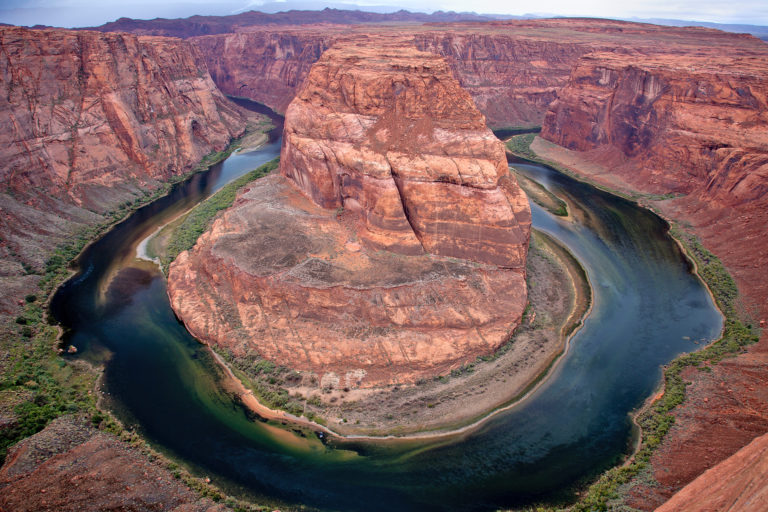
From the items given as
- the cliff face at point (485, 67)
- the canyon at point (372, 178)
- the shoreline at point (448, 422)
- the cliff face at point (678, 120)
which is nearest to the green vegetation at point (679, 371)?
the canyon at point (372, 178)

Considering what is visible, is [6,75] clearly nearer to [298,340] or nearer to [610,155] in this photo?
[298,340]

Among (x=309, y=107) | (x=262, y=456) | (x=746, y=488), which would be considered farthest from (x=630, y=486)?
(x=309, y=107)

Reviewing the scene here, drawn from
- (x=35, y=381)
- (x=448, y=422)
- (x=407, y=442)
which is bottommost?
(x=407, y=442)

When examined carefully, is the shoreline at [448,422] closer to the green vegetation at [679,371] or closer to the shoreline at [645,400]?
the shoreline at [645,400]

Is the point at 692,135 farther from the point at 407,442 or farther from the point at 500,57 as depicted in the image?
the point at 500,57

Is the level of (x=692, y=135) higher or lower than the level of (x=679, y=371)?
higher

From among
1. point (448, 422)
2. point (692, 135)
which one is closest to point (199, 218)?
point (448, 422)

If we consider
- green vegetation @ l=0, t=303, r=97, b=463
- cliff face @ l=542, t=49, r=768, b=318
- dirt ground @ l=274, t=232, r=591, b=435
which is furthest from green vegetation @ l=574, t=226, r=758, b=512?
green vegetation @ l=0, t=303, r=97, b=463

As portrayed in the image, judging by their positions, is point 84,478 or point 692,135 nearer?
point 84,478
